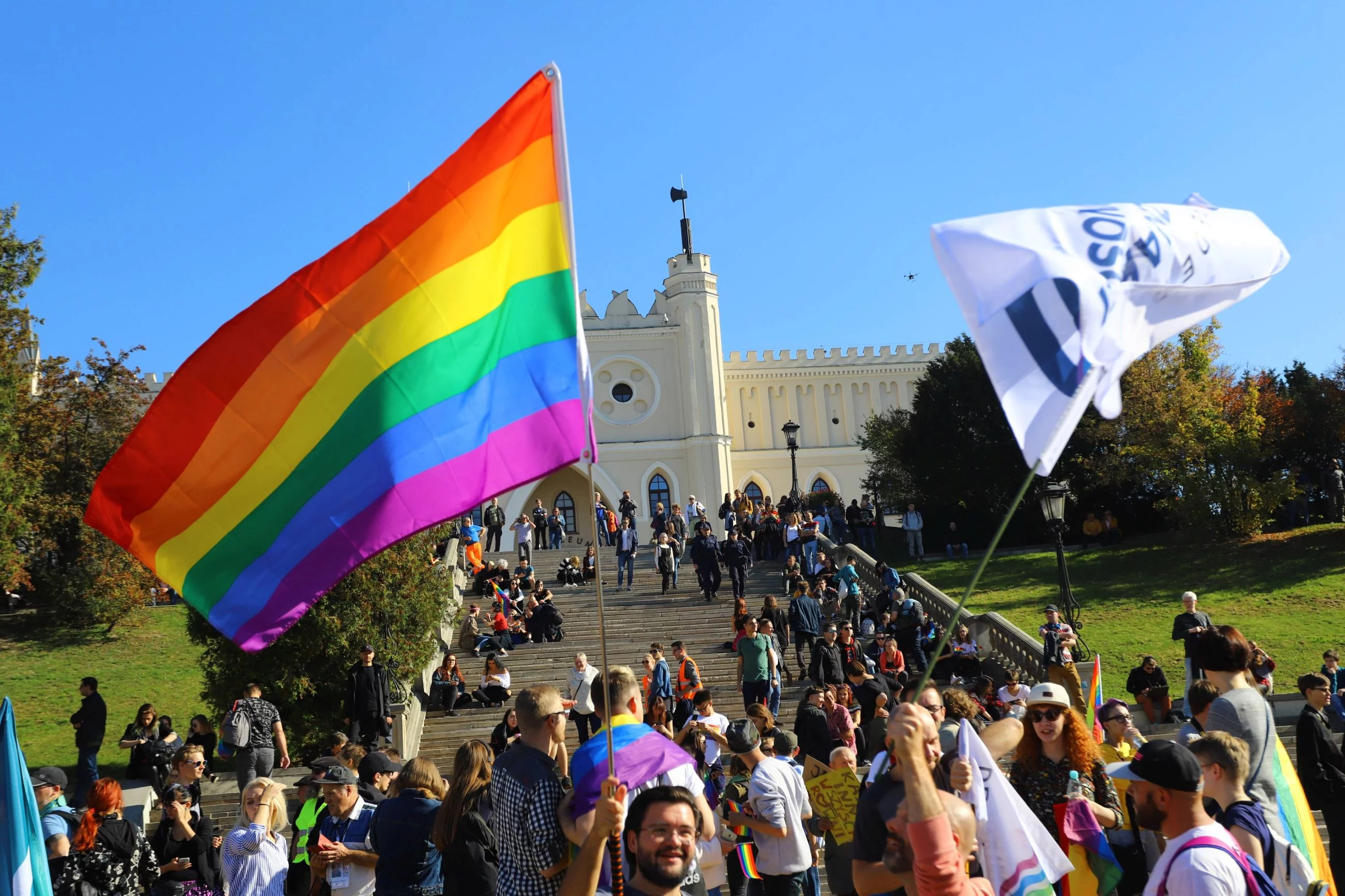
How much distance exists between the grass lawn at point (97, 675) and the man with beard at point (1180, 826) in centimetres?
1720

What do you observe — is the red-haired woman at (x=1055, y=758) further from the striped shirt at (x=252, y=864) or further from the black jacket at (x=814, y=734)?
the black jacket at (x=814, y=734)

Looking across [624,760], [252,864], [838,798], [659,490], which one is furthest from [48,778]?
[659,490]

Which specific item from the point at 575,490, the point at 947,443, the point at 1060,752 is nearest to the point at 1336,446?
the point at 947,443

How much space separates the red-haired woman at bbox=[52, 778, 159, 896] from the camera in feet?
23.2

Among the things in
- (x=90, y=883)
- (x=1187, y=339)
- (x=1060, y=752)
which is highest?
(x=1187, y=339)

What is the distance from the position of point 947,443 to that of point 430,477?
1458 inches

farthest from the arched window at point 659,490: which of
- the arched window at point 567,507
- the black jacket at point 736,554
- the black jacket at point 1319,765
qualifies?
the black jacket at point 1319,765

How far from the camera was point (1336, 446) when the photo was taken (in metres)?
36.6

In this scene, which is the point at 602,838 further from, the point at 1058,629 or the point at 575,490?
the point at 575,490

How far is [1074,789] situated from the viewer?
5.38 meters

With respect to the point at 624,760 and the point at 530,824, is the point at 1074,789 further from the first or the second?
the point at 530,824

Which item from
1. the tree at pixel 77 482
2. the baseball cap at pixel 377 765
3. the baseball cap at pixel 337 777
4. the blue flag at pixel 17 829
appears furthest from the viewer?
the tree at pixel 77 482

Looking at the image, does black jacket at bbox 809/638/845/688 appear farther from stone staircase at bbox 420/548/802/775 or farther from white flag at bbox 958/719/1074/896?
white flag at bbox 958/719/1074/896

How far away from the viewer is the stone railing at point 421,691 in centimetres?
1656
